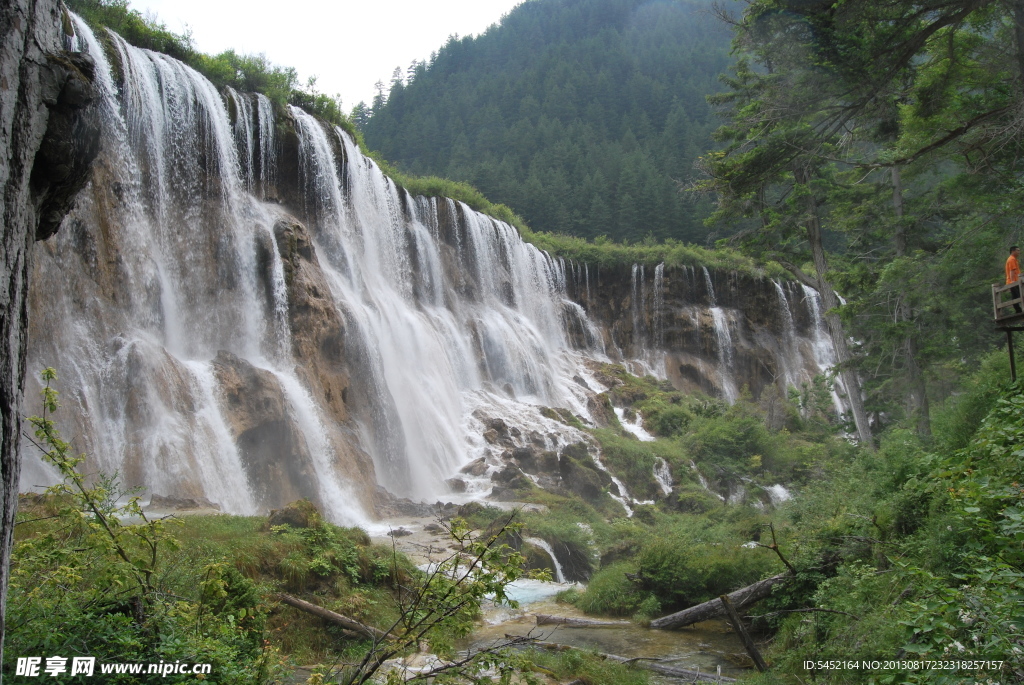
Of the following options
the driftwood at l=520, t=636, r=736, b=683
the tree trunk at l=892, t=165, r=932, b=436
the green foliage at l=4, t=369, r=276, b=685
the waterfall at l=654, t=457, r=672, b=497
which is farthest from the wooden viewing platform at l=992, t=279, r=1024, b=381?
the waterfall at l=654, t=457, r=672, b=497

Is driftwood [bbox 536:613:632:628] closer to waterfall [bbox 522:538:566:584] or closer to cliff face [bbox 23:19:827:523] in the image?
waterfall [bbox 522:538:566:584]

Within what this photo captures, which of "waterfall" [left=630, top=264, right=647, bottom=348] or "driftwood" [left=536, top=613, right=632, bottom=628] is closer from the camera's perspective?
"driftwood" [left=536, top=613, right=632, bottom=628]

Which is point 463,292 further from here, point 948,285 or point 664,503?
point 948,285

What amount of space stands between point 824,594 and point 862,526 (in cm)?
136

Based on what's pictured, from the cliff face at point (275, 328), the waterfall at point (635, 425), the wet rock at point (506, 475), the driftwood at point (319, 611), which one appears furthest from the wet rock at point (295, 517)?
the waterfall at point (635, 425)

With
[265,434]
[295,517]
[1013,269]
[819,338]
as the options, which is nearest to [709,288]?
[819,338]

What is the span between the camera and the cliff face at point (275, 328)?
1477 cm

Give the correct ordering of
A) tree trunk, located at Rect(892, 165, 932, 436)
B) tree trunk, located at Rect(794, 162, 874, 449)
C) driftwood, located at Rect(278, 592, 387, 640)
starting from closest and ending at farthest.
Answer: driftwood, located at Rect(278, 592, 387, 640) < tree trunk, located at Rect(892, 165, 932, 436) < tree trunk, located at Rect(794, 162, 874, 449)

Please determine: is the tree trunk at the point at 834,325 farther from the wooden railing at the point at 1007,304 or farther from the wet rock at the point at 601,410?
the wet rock at the point at 601,410

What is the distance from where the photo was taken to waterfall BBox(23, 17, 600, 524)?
1463 cm

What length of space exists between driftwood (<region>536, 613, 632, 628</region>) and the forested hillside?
4480cm

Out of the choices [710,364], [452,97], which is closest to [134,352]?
[710,364]

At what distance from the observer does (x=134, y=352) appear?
1505cm

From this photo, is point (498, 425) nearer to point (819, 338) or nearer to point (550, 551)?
point (550, 551)
